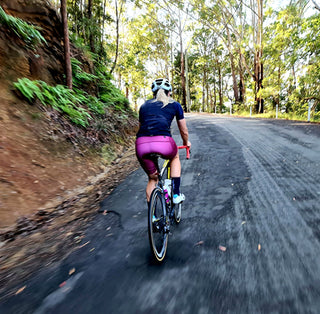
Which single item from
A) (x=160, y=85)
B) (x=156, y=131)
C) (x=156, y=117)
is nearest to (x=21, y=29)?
(x=160, y=85)

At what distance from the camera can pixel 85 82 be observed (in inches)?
378

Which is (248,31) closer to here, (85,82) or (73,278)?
(85,82)

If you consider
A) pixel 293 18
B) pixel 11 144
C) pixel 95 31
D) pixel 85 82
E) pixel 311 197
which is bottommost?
pixel 311 197

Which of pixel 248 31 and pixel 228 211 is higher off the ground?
pixel 248 31

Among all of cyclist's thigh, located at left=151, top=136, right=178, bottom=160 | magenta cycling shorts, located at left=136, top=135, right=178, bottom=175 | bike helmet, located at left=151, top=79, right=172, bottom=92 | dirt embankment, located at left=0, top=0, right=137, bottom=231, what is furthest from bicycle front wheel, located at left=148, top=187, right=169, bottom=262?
dirt embankment, located at left=0, top=0, right=137, bottom=231

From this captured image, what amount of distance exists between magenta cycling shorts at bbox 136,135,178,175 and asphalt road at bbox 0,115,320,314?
1121 mm

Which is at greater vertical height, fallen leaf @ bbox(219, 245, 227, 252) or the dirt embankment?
the dirt embankment

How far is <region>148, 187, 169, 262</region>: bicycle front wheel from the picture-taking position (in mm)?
2521

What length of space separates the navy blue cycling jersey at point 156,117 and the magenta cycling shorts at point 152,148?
0.07 meters

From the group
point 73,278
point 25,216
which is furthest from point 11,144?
point 73,278

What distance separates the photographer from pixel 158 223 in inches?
104

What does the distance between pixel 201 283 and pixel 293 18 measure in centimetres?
2254

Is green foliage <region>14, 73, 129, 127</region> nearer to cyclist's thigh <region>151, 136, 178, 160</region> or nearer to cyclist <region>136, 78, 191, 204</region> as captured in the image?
cyclist <region>136, 78, 191, 204</region>

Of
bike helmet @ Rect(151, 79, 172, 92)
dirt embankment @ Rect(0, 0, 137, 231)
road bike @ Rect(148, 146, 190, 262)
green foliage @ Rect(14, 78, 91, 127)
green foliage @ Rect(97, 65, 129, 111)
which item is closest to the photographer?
road bike @ Rect(148, 146, 190, 262)
